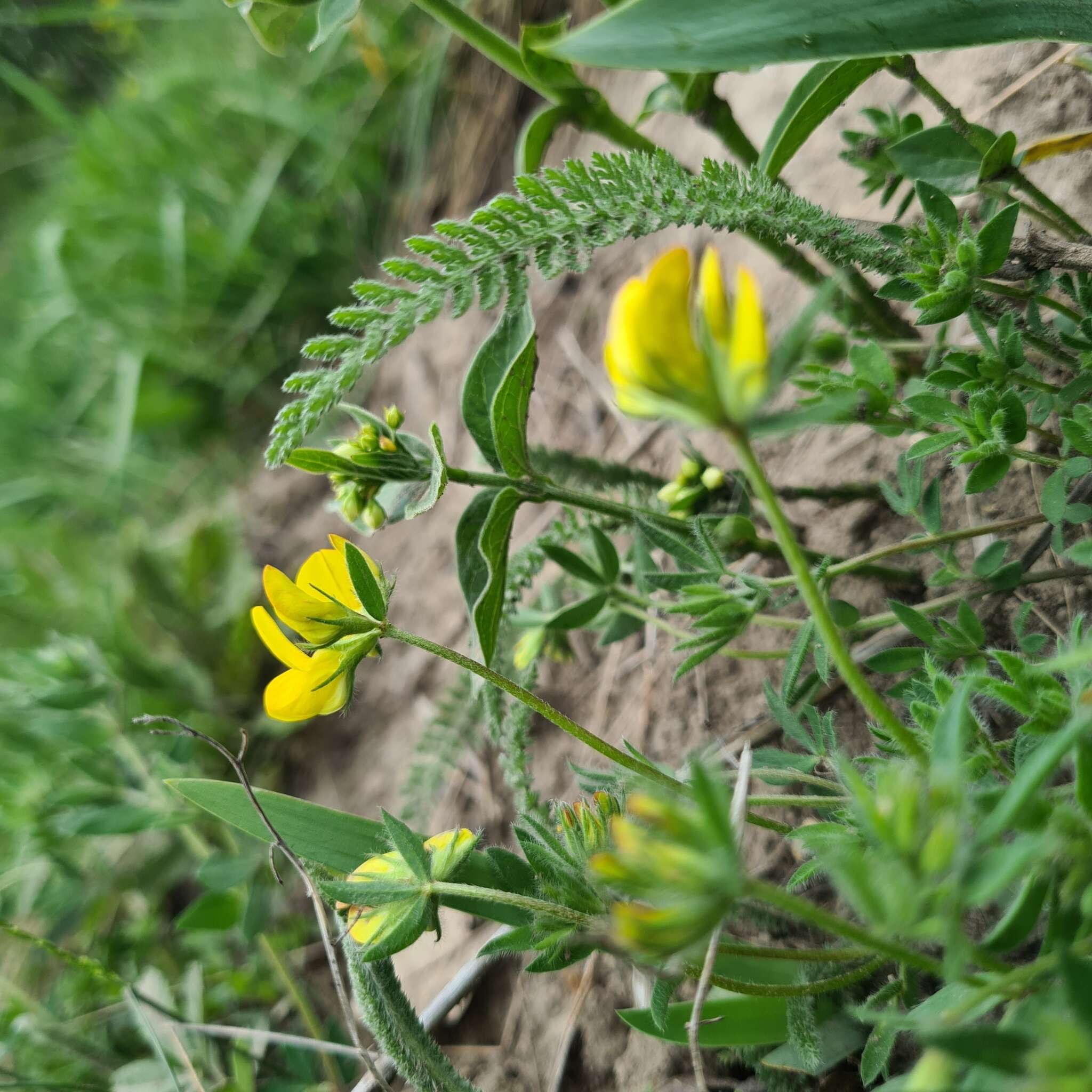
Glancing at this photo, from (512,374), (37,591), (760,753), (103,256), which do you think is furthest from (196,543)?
(760,753)

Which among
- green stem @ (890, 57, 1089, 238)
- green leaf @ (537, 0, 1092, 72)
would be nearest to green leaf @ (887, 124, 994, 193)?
green stem @ (890, 57, 1089, 238)

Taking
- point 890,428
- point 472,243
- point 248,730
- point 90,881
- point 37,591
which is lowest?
A: point 90,881

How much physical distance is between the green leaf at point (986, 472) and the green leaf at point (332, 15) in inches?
24.4

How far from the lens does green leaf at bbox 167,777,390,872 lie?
69 centimetres

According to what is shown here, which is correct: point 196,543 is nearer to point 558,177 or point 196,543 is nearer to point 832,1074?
point 558,177

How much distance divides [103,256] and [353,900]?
2371 millimetres

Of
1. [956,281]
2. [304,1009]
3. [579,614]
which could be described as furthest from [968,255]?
[304,1009]

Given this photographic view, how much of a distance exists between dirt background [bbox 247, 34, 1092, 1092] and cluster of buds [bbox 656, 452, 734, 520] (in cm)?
18

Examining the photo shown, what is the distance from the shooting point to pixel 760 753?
636 millimetres

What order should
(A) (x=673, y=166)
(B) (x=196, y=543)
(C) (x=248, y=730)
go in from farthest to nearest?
(B) (x=196, y=543) < (C) (x=248, y=730) < (A) (x=673, y=166)

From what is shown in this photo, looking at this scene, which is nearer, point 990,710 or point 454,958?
point 990,710

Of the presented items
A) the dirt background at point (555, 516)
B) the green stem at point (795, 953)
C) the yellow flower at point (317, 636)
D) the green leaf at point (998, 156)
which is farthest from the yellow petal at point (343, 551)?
→ the green leaf at point (998, 156)

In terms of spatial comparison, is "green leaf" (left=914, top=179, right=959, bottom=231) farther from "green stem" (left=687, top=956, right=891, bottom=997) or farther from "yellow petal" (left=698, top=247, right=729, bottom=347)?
"green stem" (left=687, top=956, right=891, bottom=997)

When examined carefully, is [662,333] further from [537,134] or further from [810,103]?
[537,134]
